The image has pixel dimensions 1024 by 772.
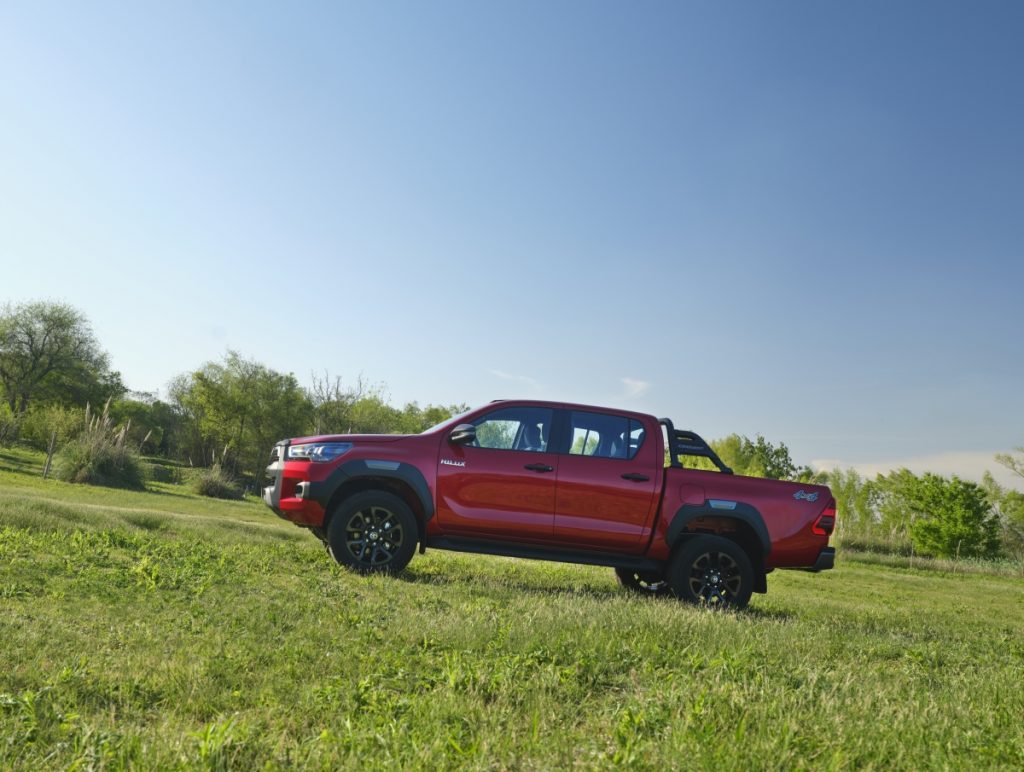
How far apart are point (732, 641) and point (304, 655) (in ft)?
9.46

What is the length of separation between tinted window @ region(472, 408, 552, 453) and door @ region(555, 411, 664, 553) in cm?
38

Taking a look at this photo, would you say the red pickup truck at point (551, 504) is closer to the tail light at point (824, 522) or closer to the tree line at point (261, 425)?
the tail light at point (824, 522)

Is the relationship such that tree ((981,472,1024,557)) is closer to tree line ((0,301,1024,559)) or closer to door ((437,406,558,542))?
tree line ((0,301,1024,559))

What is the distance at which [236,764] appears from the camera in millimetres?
3148

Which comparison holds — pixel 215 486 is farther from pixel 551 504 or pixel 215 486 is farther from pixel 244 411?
pixel 244 411

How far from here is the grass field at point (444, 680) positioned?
10.7 ft

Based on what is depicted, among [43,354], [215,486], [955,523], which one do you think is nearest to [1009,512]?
[955,523]

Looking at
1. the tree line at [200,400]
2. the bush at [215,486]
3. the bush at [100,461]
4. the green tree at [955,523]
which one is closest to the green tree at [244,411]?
the tree line at [200,400]

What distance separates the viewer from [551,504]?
8.13m

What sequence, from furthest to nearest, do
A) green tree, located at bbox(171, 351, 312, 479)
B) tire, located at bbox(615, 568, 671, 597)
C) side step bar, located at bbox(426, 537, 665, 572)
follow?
green tree, located at bbox(171, 351, 312, 479)
tire, located at bbox(615, 568, 671, 597)
side step bar, located at bbox(426, 537, 665, 572)

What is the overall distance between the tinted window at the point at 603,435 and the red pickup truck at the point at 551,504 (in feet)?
0.05

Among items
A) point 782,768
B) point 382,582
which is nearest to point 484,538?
point 382,582

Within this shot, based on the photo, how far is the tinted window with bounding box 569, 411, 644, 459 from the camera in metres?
8.37

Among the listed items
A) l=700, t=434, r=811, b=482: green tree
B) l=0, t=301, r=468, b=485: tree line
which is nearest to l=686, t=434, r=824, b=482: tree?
l=700, t=434, r=811, b=482: green tree
